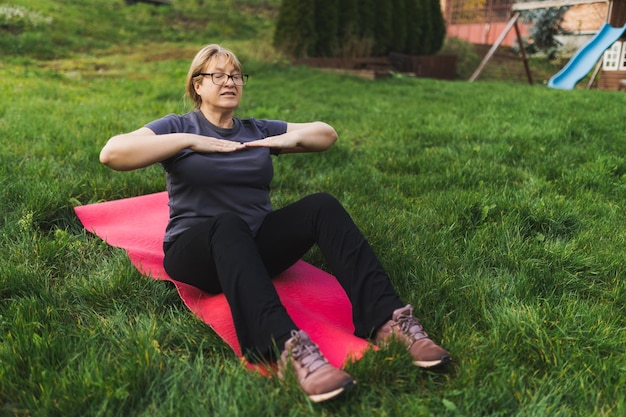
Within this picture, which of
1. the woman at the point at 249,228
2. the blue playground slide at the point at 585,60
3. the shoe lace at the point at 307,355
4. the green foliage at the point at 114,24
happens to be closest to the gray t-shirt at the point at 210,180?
the woman at the point at 249,228

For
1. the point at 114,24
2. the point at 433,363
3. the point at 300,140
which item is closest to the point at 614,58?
the point at 300,140

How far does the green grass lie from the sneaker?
0.05 metres

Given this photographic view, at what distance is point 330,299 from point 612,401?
3.74 feet

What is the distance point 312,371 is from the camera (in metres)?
1.64

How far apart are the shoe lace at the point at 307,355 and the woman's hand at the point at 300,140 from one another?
1.09m

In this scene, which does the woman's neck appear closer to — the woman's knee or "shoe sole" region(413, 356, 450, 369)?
the woman's knee

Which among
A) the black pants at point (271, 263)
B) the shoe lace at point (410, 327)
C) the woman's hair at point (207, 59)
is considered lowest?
the shoe lace at point (410, 327)

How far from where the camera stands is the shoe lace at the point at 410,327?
6.06 feet

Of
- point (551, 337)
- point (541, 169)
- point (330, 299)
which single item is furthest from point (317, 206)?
point (541, 169)

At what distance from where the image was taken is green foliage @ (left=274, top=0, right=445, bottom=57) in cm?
1215

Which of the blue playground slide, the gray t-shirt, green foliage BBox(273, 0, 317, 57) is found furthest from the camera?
green foliage BBox(273, 0, 317, 57)

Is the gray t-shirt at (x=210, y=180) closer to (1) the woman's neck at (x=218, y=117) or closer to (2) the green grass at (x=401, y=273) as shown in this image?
(1) the woman's neck at (x=218, y=117)

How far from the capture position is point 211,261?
2.11m

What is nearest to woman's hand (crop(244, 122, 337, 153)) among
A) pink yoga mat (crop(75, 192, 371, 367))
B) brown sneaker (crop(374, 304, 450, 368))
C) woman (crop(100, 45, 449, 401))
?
woman (crop(100, 45, 449, 401))
